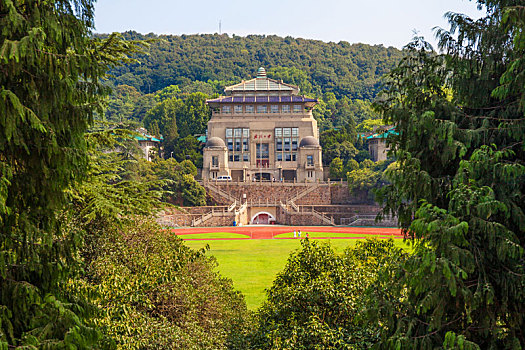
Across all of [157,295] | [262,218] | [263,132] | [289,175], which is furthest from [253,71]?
[157,295]

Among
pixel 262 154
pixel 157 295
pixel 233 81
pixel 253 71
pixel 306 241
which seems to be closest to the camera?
pixel 157 295

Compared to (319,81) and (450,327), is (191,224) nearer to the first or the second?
(450,327)

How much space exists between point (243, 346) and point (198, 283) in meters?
3.57

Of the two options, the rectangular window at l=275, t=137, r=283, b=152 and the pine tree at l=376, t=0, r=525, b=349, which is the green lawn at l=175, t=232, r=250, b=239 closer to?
the rectangular window at l=275, t=137, r=283, b=152

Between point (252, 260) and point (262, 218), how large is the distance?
119 feet

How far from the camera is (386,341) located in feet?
29.6

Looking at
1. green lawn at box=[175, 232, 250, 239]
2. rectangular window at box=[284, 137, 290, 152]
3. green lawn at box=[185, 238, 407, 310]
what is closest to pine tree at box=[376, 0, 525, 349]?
green lawn at box=[185, 238, 407, 310]

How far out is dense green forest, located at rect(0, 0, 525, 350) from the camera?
7.11 meters

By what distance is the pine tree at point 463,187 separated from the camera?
8250mm

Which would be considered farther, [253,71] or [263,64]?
[263,64]

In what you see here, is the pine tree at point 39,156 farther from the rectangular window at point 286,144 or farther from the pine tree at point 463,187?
the rectangular window at point 286,144

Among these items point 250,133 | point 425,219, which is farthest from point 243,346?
point 250,133

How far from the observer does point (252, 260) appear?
3250 centimetres

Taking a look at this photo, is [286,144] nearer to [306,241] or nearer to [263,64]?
[306,241]
